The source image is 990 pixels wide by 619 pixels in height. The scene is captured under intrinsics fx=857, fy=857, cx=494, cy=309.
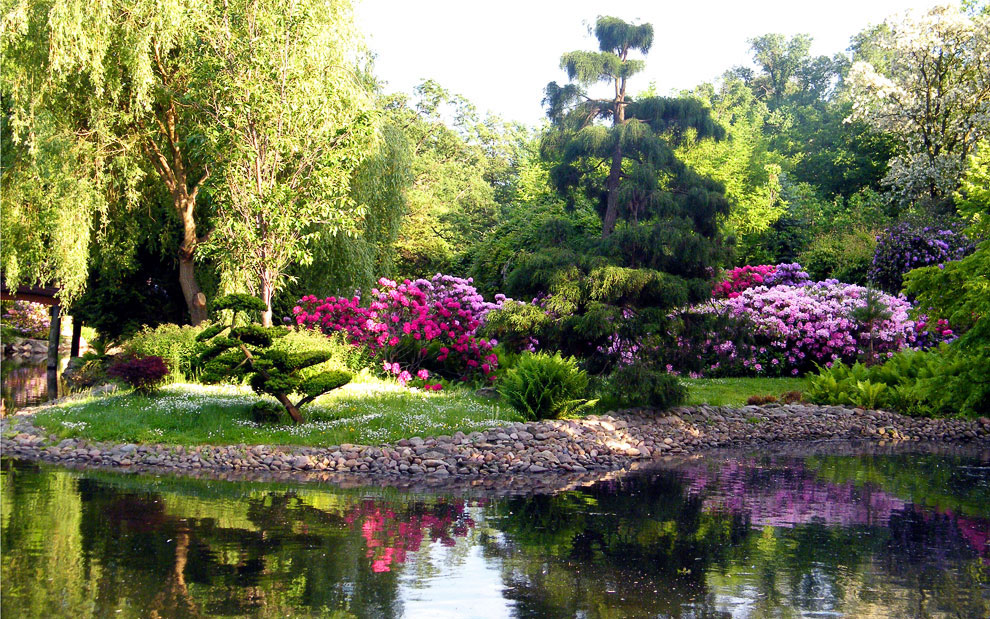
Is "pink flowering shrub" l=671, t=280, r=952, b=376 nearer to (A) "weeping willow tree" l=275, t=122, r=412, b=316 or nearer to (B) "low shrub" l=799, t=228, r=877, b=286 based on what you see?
(B) "low shrub" l=799, t=228, r=877, b=286

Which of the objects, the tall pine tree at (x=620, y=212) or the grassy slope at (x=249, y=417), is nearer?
the grassy slope at (x=249, y=417)

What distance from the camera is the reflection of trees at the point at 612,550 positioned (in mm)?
6734

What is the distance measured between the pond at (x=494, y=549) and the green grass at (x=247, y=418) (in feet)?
4.51

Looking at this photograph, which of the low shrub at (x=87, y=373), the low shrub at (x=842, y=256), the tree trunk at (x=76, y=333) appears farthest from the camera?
the low shrub at (x=842, y=256)

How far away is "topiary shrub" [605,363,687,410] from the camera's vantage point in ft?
47.8

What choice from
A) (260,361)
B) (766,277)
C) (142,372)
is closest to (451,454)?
(260,361)

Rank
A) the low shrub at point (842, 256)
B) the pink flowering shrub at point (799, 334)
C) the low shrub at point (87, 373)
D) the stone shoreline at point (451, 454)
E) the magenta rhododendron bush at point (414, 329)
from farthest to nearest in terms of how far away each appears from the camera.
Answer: the low shrub at point (842, 256) → the pink flowering shrub at point (799, 334) → the low shrub at point (87, 373) → the magenta rhododendron bush at point (414, 329) → the stone shoreline at point (451, 454)

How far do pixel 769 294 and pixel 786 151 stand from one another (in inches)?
1145

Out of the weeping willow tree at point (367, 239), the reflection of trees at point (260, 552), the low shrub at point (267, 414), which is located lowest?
the reflection of trees at point (260, 552)

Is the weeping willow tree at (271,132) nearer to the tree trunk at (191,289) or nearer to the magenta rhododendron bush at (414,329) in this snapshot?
the magenta rhododendron bush at (414,329)

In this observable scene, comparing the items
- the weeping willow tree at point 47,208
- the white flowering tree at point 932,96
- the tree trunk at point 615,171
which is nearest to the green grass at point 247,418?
the weeping willow tree at point 47,208

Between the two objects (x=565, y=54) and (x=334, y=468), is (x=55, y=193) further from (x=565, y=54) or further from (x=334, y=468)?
(x=565, y=54)

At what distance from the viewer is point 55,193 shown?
1577cm

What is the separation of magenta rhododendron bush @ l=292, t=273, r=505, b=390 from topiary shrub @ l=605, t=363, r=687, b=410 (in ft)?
10.7
